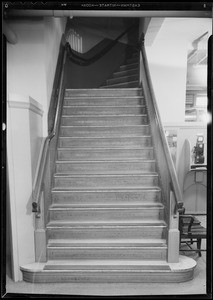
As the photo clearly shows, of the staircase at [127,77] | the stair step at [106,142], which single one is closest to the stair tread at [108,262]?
the stair step at [106,142]

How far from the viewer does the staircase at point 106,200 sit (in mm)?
2619

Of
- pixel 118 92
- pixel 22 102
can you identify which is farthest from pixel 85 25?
pixel 22 102

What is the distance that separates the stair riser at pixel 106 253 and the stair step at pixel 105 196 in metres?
0.66

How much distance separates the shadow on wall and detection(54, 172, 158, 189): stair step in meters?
3.30

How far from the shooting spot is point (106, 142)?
409cm

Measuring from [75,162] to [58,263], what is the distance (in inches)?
57.9

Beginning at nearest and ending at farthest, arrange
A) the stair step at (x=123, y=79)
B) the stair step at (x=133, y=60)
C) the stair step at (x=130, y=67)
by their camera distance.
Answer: the stair step at (x=123, y=79) → the stair step at (x=130, y=67) → the stair step at (x=133, y=60)

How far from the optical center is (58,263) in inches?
107

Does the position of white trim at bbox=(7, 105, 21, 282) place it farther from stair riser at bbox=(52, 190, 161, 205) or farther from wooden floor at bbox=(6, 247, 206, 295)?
stair riser at bbox=(52, 190, 161, 205)

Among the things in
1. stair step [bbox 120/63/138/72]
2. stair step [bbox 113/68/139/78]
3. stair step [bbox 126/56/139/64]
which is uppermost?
stair step [bbox 126/56/139/64]

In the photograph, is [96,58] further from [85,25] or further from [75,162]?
[75,162]

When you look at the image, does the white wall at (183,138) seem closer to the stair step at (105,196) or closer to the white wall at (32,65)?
the stair step at (105,196)

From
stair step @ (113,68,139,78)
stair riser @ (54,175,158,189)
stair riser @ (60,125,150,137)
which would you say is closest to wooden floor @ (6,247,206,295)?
stair riser @ (54,175,158,189)

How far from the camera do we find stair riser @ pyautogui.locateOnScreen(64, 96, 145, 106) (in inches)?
184
